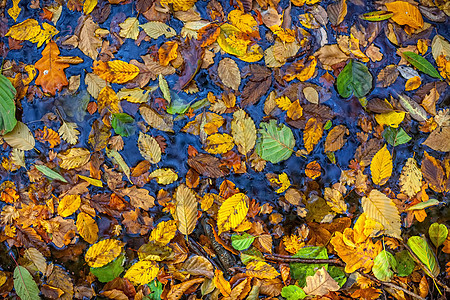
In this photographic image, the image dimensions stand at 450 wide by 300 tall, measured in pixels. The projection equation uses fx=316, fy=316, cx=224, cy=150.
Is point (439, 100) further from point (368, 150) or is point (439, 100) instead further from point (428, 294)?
point (428, 294)

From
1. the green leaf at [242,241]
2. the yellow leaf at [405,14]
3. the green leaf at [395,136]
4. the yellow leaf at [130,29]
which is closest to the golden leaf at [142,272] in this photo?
the green leaf at [242,241]

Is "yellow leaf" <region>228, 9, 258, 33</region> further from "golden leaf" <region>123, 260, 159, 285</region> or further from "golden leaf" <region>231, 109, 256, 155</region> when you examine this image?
"golden leaf" <region>123, 260, 159, 285</region>

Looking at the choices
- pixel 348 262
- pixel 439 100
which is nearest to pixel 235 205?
pixel 348 262

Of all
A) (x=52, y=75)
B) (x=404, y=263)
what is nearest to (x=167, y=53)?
(x=52, y=75)

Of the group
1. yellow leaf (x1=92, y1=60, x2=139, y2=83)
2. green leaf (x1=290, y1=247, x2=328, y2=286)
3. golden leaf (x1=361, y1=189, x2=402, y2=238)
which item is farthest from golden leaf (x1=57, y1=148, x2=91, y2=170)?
golden leaf (x1=361, y1=189, x2=402, y2=238)

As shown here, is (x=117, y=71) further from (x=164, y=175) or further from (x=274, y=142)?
(x=274, y=142)
